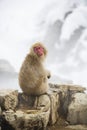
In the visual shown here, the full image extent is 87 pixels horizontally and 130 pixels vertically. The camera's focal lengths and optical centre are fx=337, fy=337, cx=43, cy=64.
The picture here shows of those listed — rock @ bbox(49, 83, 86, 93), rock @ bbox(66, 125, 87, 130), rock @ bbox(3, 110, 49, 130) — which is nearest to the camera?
rock @ bbox(3, 110, 49, 130)

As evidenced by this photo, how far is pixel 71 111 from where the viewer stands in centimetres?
767

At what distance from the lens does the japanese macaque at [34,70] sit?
23.7 feet

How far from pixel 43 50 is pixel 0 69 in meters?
35.1

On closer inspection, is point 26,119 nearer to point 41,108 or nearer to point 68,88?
point 41,108

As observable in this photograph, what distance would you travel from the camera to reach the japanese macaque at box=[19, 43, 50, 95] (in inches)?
284

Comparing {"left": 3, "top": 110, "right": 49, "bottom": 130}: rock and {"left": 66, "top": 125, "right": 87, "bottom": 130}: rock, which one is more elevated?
{"left": 3, "top": 110, "right": 49, "bottom": 130}: rock

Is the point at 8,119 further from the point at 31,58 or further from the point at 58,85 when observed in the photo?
the point at 58,85

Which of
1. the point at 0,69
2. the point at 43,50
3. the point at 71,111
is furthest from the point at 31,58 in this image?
the point at 0,69

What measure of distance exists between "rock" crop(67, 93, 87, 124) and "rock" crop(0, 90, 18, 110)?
1330 mm

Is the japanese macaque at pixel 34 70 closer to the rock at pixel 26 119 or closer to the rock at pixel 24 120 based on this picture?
the rock at pixel 26 119

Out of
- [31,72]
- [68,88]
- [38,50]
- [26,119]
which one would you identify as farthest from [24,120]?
[68,88]

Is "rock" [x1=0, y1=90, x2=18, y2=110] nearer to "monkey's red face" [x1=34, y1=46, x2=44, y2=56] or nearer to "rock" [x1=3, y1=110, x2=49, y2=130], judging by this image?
"rock" [x1=3, y1=110, x2=49, y2=130]

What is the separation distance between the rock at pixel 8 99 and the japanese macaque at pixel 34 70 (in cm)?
37

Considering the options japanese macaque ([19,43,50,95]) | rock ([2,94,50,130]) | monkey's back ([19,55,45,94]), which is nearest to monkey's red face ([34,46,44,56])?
japanese macaque ([19,43,50,95])
